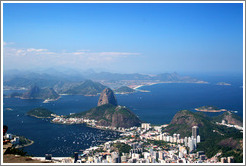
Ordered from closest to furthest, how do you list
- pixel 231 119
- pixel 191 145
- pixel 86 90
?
pixel 191 145
pixel 231 119
pixel 86 90

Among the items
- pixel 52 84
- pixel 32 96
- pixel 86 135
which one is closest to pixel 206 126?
pixel 86 135

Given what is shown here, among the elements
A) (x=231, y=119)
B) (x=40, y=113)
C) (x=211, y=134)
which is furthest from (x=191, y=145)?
(x=40, y=113)

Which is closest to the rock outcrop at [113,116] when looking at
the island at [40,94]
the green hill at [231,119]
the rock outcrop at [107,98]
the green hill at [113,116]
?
the green hill at [113,116]

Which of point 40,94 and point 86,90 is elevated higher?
point 86,90

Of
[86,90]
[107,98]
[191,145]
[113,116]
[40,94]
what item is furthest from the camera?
[86,90]

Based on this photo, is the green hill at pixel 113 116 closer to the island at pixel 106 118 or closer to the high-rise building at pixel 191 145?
the island at pixel 106 118

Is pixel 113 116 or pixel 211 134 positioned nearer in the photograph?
pixel 211 134

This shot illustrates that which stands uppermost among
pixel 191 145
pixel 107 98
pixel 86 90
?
pixel 86 90

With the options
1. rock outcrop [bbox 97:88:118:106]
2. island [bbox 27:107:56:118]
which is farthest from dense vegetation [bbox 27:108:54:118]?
rock outcrop [bbox 97:88:118:106]

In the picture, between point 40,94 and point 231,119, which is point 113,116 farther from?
point 40,94
